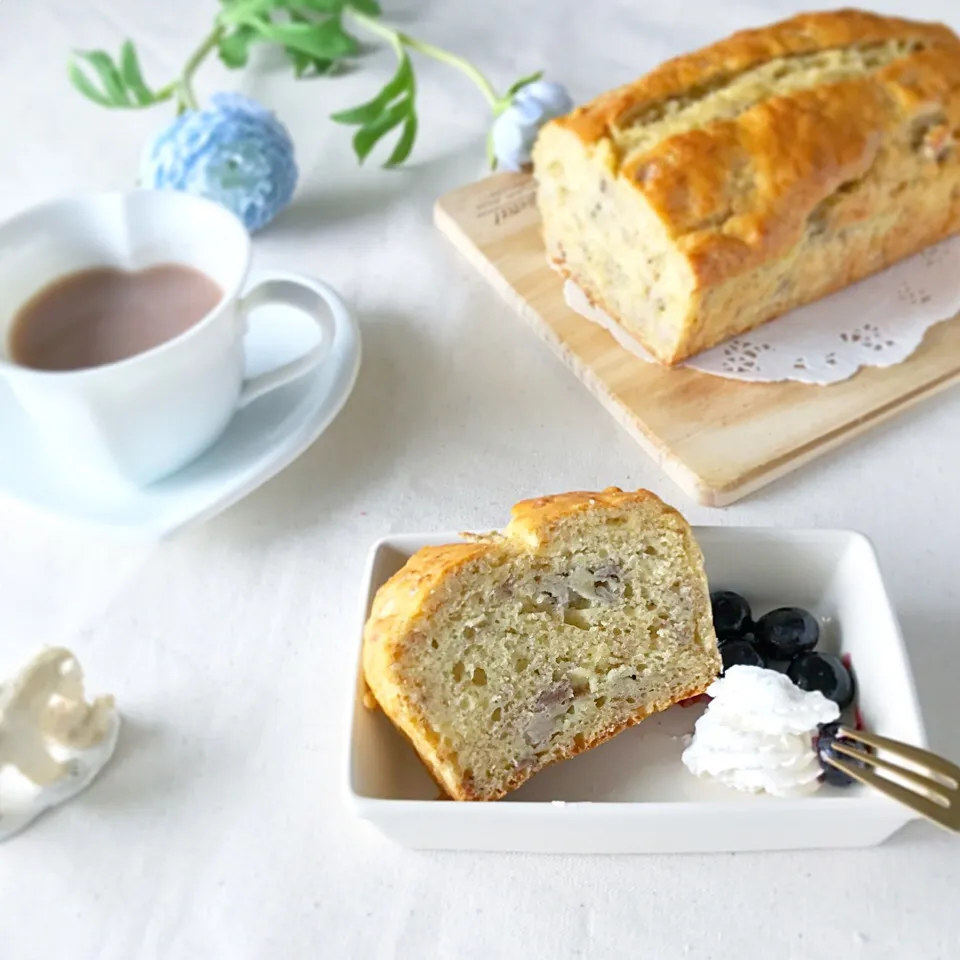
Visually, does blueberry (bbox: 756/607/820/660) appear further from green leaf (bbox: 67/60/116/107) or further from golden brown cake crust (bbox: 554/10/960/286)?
green leaf (bbox: 67/60/116/107)

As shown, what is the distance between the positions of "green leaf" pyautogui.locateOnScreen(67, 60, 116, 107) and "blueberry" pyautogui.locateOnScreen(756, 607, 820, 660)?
1.51 m

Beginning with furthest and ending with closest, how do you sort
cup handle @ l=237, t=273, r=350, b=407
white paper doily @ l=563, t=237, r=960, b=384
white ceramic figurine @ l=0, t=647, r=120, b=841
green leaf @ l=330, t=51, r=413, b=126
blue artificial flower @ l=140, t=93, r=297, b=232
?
1. green leaf @ l=330, t=51, r=413, b=126
2. blue artificial flower @ l=140, t=93, r=297, b=232
3. white paper doily @ l=563, t=237, r=960, b=384
4. cup handle @ l=237, t=273, r=350, b=407
5. white ceramic figurine @ l=0, t=647, r=120, b=841

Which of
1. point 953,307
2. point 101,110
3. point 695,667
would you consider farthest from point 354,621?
point 101,110

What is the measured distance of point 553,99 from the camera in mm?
1691

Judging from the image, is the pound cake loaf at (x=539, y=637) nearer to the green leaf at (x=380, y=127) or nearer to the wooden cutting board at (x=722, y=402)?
the wooden cutting board at (x=722, y=402)

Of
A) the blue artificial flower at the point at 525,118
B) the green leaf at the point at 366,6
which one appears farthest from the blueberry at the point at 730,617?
the green leaf at the point at 366,6

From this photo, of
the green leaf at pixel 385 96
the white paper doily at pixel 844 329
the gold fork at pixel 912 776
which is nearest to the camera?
the gold fork at pixel 912 776

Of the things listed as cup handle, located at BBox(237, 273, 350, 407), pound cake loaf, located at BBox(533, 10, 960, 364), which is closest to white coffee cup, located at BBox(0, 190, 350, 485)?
cup handle, located at BBox(237, 273, 350, 407)

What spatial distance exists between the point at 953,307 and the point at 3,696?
1284 millimetres

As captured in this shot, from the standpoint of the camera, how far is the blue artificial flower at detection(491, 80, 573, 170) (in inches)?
66.0

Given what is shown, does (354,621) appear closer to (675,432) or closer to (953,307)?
(675,432)

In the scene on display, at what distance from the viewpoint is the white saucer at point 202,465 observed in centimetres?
121

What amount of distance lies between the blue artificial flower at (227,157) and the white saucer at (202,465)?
1.25 ft

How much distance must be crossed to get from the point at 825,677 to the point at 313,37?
1.51 meters
